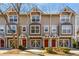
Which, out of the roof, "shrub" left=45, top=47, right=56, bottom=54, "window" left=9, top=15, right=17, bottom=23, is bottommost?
"shrub" left=45, top=47, right=56, bottom=54

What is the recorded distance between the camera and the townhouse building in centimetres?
439

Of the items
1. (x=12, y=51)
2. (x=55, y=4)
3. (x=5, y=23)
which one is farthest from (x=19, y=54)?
(x=55, y=4)

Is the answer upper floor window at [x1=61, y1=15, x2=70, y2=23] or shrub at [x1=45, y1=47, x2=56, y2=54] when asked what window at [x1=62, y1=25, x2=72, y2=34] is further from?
shrub at [x1=45, y1=47, x2=56, y2=54]

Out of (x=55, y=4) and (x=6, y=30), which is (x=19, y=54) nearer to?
(x=6, y=30)

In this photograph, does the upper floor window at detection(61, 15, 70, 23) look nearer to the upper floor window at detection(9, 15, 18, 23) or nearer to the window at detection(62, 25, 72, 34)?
the window at detection(62, 25, 72, 34)

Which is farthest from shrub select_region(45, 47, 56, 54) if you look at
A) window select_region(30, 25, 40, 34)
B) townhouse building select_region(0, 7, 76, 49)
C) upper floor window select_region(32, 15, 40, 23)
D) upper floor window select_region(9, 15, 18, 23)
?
upper floor window select_region(9, 15, 18, 23)

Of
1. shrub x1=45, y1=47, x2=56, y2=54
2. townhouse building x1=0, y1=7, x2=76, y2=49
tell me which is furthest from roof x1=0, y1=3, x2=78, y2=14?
shrub x1=45, y1=47, x2=56, y2=54

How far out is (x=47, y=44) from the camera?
4.40 metres

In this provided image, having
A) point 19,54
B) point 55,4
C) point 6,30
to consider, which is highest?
point 55,4

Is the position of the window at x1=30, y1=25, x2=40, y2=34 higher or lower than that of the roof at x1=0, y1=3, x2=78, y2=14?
lower

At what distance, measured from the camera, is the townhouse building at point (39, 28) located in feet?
14.4

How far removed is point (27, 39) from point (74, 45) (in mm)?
527

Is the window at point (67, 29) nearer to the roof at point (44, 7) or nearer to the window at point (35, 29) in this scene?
the roof at point (44, 7)

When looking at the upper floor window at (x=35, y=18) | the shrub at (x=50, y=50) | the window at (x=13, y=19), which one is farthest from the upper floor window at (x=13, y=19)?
the shrub at (x=50, y=50)
